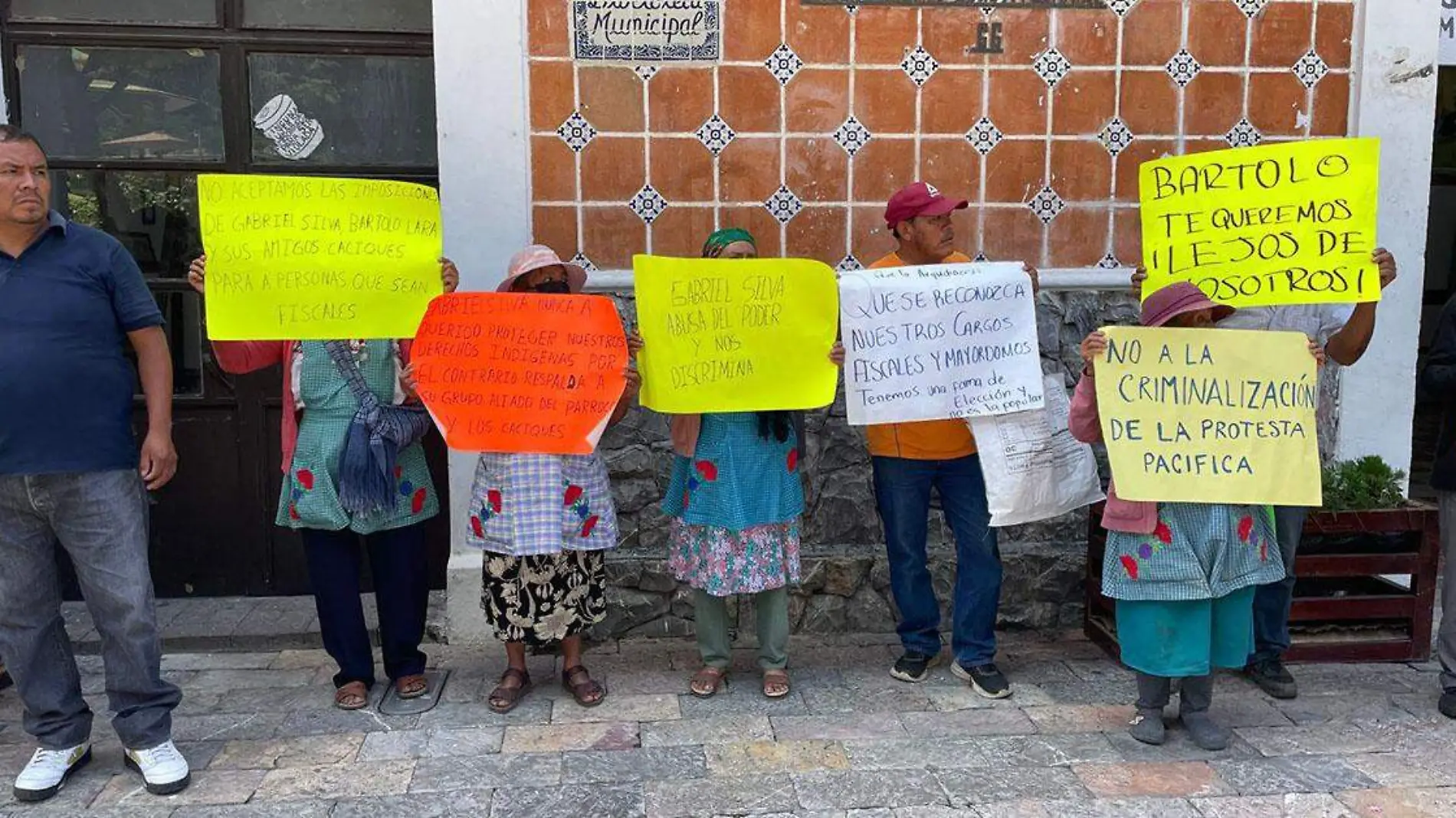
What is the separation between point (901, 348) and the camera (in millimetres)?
3773

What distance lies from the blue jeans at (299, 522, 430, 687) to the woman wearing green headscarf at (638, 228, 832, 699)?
97cm

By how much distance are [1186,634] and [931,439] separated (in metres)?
1.06

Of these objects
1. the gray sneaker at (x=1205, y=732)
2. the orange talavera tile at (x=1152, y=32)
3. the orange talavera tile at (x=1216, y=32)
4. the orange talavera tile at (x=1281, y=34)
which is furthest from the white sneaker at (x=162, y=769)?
the orange talavera tile at (x=1281, y=34)

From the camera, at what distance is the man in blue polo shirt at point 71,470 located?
307 cm

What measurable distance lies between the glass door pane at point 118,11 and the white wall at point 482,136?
117cm

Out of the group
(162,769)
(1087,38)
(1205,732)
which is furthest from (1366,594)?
(162,769)

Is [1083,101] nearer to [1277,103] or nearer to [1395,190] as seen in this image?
[1277,103]

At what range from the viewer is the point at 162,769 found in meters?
3.27

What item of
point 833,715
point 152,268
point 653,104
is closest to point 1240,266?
→ point 833,715

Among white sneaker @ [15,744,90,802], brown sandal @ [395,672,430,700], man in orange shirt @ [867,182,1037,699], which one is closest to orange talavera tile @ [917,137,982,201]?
man in orange shirt @ [867,182,1037,699]

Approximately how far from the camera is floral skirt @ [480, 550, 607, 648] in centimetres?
383

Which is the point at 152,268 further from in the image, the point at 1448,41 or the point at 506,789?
the point at 1448,41

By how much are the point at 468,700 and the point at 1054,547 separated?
2609mm

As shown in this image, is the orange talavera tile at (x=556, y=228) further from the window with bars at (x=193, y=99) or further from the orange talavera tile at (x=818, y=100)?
the orange talavera tile at (x=818, y=100)
